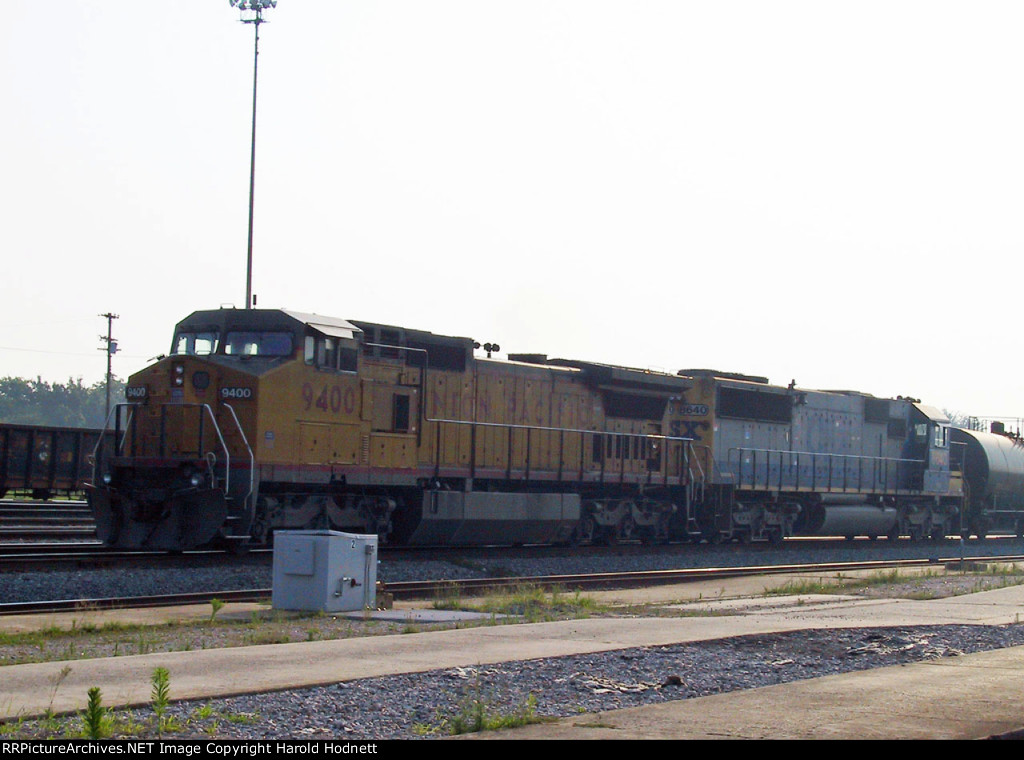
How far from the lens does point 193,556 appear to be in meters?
18.7

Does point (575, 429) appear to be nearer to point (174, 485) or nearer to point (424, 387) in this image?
point (424, 387)

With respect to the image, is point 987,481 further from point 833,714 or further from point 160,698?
point 160,698

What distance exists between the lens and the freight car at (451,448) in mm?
19375

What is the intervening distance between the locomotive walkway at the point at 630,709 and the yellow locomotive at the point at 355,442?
5524mm

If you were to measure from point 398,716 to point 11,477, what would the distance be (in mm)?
31248

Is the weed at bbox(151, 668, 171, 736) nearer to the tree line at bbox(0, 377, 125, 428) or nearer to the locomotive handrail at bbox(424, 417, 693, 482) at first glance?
the locomotive handrail at bbox(424, 417, 693, 482)

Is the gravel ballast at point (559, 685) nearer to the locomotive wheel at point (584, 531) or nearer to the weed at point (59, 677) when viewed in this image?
the weed at point (59, 677)

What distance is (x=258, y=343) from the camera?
20.2 metres

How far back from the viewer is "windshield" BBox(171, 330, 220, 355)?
20.5m

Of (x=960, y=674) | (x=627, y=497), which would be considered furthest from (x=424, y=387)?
(x=960, y=674)

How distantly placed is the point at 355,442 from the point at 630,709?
43.8 ft

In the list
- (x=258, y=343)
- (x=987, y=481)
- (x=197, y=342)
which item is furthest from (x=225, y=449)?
(x=987, y=481)

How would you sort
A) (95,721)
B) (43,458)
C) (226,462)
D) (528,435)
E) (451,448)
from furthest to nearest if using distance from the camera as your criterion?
(43,458)
(528,435)
(451,448)
(226,462)
(95,721)
